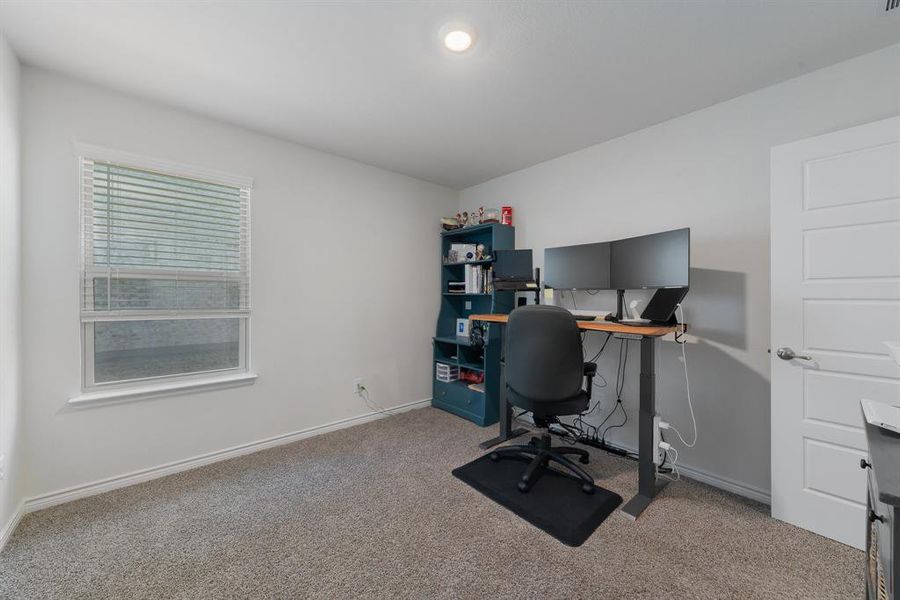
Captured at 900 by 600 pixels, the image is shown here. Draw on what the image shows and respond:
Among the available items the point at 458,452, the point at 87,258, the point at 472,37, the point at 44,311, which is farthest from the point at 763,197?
the point at 44,311

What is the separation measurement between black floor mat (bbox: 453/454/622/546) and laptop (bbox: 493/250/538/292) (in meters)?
1.37

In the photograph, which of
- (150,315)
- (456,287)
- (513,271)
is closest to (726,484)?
(513,271)

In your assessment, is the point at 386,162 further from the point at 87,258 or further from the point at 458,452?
the point at 458,452

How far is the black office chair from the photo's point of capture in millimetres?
1956

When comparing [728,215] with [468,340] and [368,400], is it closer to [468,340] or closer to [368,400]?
[468,340]

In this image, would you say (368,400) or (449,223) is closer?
(368,400)

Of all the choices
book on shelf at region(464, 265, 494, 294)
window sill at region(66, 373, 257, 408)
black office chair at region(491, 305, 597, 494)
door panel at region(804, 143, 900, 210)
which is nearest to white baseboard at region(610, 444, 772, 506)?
black office chair at region(491, 305, 597, 494)

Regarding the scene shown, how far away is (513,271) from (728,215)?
1.52 meters

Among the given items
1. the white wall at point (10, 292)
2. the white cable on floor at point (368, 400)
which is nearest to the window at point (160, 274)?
the white wall at point (10, 292)

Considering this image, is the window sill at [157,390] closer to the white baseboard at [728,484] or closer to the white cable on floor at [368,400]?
the white cable on floor at [368,400]

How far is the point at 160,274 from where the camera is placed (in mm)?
2227

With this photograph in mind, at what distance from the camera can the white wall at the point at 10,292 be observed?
1587 millimetres

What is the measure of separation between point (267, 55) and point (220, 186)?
1.12 meters

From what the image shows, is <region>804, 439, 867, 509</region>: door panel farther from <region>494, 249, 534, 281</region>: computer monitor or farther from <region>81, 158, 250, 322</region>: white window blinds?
<region>81, 158, 250, 322</region>: white window blinds
